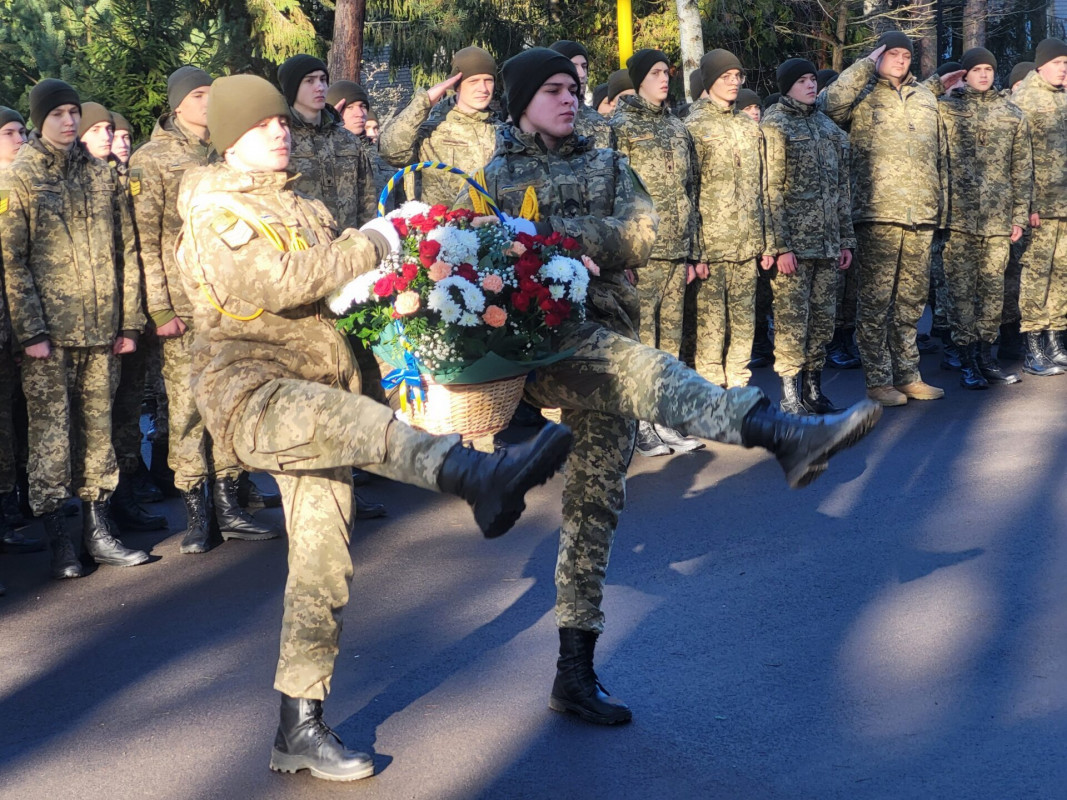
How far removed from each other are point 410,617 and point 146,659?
1160 millimetres

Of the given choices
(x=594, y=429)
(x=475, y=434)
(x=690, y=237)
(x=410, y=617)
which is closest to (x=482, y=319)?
(x=475, y=434)

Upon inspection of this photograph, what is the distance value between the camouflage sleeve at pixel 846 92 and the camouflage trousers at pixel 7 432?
628 centimetres

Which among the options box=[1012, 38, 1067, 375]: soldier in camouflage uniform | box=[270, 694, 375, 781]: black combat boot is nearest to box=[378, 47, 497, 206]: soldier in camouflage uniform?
box=[1012, 38, 1067, 375]: soldier in camouflage uniform

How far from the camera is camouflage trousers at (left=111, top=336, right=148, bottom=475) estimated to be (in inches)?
325

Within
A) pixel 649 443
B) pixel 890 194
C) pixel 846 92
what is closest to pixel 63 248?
pixel 649 443

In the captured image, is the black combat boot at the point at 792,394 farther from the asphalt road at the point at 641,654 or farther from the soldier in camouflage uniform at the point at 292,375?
the soldier in camouflage uniform at the point at 292,375

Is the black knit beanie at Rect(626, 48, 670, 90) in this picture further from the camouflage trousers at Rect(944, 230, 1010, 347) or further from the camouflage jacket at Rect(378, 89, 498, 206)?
the camouflage trousers at Rect(944, 230, 1010, 347)

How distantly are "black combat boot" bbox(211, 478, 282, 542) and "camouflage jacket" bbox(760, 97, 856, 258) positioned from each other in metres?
4.46

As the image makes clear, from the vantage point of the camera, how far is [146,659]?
5867mm

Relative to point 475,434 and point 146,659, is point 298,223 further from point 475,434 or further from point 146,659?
point 146,659

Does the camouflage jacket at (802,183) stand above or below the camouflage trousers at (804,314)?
above

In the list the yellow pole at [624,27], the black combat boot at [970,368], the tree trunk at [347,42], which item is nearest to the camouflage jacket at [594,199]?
the black combat boot at [970,368]

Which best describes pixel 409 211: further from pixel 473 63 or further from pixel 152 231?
pixel 473 63

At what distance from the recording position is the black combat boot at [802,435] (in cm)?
412
